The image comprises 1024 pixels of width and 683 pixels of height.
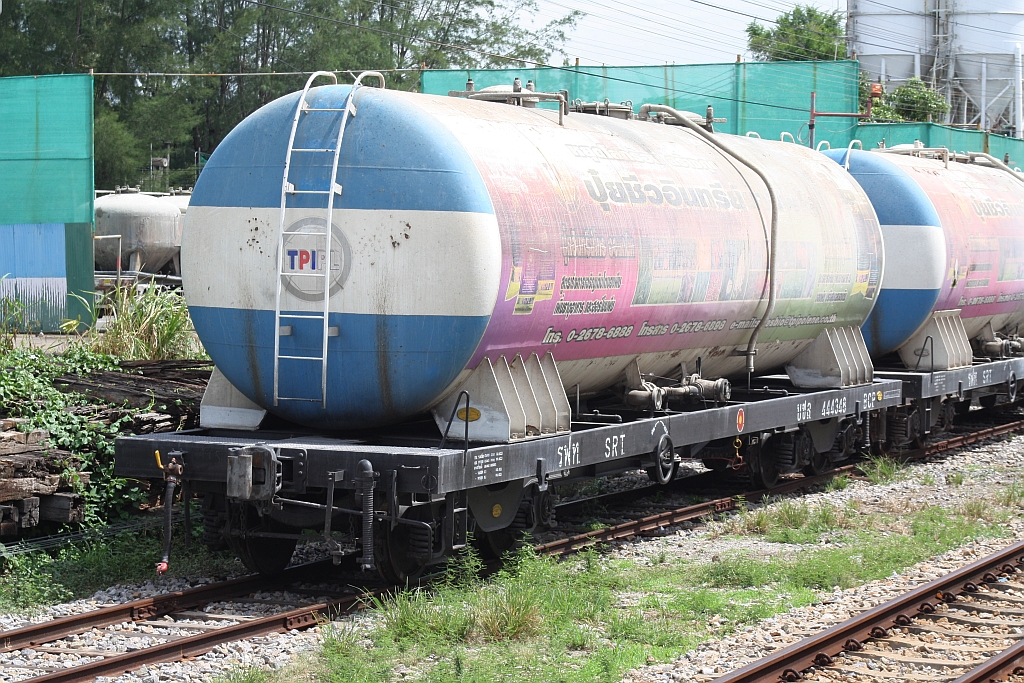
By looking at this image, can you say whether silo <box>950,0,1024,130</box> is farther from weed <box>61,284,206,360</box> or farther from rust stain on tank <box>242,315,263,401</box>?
rust stain on tank <box>242,315,263,401</box>

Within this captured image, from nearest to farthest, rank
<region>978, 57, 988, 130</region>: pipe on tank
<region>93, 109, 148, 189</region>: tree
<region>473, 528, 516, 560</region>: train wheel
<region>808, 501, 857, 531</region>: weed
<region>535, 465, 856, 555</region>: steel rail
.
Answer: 1. <region>473, 528, 516, 560</region>: train wheel
2. <region>535, 465, 856, 555</region>: steel rail
3. <region>808, 501, 857, 531</region>: weed
4. <region>93, 109, 148, 189</region>: tree
5. <region>978, 57, 988, 130</region>: pipe on tank

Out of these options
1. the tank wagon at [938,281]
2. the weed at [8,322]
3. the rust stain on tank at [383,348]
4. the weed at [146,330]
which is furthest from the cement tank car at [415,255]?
the weed at [146,330]

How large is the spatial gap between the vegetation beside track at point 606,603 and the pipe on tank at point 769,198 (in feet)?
5.83

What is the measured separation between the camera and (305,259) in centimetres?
891

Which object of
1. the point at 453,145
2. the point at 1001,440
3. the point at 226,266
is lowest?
the point at 1001,440

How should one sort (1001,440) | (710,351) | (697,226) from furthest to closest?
(1001,440) < (710,351) < (697,226)

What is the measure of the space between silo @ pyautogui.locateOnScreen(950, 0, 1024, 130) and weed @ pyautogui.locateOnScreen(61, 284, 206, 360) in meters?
57.2

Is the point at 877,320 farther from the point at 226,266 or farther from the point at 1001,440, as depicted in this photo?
the point at 226,266

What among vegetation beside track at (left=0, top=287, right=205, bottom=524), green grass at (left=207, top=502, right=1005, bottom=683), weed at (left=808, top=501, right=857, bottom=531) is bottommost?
weed at (left=808, top=501, right=857, bottom=531)

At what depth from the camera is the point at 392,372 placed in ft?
29.3

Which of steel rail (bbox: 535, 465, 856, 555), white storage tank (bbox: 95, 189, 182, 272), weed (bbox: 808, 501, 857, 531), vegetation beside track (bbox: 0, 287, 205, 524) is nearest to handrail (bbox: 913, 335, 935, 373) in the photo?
steel rail (bbox: 535, 465, 856, 555)

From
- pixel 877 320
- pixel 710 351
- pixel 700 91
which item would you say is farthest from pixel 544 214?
pixel 700 91

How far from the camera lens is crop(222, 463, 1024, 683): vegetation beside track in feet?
24.3

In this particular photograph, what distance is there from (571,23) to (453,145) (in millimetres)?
52783
